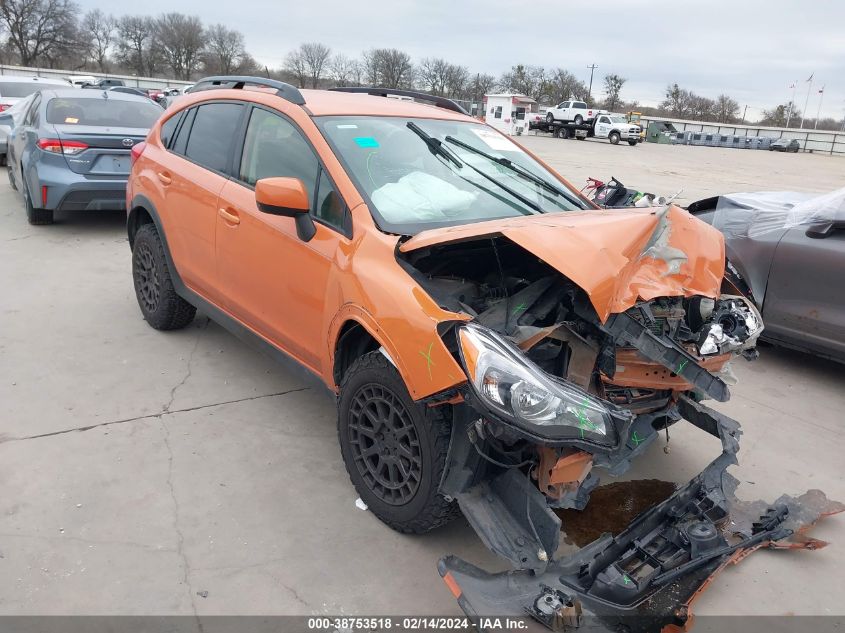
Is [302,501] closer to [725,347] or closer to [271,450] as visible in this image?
[271,450]

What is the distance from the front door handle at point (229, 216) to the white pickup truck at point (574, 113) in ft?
140

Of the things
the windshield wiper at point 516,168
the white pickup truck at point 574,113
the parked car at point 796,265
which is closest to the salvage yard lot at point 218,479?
the parked car at point 796,265

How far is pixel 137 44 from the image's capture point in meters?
72.2

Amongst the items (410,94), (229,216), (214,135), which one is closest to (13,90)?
(214,135)

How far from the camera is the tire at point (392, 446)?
252 cm

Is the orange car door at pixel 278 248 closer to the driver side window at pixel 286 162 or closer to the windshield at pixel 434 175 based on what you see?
the driver side window at pixel 286 162

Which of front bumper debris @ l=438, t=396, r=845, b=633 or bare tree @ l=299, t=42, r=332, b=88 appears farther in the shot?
bare tree @ l=299, t=42, r=332, b=88

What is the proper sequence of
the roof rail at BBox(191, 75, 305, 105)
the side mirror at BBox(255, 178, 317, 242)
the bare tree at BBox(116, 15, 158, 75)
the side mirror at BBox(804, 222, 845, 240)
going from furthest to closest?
the bare tree at BBox(116, 15, 158, 75) → the side mirror at BBox(804, 222, 845, 240) → the roof rail at BBox(191, 75, 305, 105) → the side mirror at BBox(255, 178, 317, 242)

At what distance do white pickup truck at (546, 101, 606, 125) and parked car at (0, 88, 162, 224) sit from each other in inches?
1542

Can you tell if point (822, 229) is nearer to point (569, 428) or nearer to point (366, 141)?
point (366, 141)

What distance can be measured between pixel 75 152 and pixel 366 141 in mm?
5573

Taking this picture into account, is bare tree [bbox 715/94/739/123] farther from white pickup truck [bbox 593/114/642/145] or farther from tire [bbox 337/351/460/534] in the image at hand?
tire [bbox 337/351/460/534]

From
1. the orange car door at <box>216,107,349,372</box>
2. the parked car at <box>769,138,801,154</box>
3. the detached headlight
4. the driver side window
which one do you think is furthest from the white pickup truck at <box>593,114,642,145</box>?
the detached headlight

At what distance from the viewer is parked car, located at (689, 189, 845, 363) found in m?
4.54
